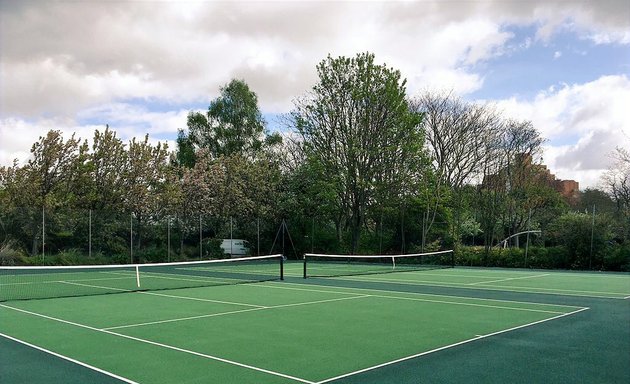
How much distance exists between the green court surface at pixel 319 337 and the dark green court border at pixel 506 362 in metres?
0.02

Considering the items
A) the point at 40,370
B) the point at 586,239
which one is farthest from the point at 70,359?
the point at 586,239

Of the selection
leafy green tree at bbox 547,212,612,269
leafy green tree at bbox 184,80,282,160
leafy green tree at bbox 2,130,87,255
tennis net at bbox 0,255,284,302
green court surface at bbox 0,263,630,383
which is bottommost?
tennis net at bbox 0,255,284,302

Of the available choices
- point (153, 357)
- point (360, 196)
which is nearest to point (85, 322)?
point (153, 357)

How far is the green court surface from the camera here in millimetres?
5969

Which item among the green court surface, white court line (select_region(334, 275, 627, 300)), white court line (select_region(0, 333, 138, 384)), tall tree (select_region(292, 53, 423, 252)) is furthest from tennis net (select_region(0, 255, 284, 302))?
tall tree (select_region(292, 53, 423, 252))

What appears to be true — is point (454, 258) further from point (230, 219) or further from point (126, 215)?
point (126, 215)

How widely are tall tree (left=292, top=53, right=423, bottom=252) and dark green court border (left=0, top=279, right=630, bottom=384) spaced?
21.7 m

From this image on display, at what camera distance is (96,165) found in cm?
2869

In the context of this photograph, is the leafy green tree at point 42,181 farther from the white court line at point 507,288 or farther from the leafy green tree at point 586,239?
the leafy green tree at point 586,239

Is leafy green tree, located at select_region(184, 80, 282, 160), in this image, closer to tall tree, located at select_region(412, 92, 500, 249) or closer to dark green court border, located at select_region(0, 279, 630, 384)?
tall tree, located at select_region(412, 92, 500, 249)

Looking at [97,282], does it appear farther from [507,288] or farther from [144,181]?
[144,181]

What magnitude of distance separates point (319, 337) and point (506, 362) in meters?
2.59

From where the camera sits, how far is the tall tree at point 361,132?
30.0 meters

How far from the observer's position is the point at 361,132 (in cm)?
3050
